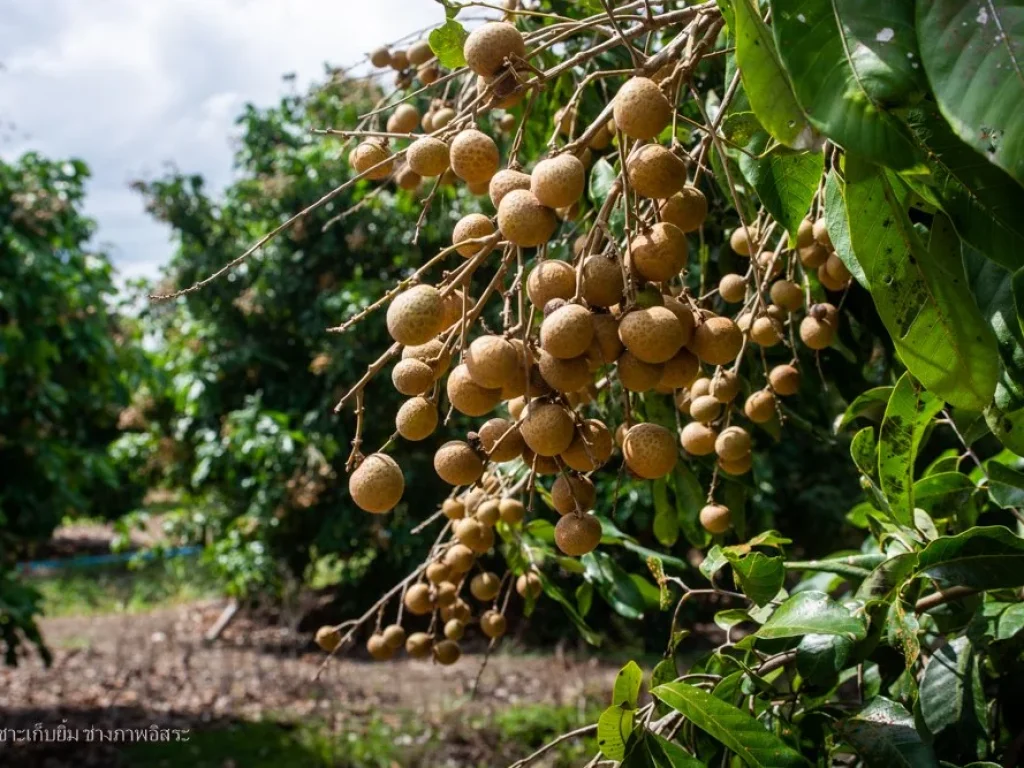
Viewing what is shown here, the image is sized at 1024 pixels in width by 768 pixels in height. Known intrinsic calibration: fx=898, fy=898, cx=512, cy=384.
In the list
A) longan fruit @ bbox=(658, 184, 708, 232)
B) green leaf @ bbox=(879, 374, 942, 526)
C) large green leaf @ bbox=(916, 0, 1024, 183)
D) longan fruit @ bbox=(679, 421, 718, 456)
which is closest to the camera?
large green leaf @ bbox=(916, 0, 1024, 183)

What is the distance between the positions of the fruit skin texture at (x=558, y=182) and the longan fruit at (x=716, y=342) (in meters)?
0.14

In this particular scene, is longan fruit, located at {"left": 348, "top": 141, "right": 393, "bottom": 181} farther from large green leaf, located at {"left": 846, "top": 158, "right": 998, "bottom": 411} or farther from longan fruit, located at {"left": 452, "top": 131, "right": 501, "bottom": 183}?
large green leaf, located at {"left": 846, "top": 158, "right": 998, "bottom": 411}

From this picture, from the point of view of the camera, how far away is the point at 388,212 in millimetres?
4141

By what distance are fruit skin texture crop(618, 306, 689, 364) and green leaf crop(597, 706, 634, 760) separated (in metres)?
0.30

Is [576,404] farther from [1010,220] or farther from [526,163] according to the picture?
[526,163]

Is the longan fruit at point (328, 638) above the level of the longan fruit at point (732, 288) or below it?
below

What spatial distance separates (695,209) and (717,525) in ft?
1.42

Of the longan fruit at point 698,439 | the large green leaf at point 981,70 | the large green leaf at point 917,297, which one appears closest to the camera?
the large green leaf at point 981,70

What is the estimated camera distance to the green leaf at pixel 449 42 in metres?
0.68

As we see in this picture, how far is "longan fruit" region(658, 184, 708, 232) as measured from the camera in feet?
1.97

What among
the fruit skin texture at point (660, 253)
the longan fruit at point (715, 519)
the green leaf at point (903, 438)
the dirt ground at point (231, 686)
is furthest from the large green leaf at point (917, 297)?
the dirt ground at point (231, 686)

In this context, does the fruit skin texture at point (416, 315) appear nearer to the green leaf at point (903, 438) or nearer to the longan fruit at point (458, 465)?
the longan fruit at point (458, 465)

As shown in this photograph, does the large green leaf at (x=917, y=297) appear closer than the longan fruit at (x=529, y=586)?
Yes

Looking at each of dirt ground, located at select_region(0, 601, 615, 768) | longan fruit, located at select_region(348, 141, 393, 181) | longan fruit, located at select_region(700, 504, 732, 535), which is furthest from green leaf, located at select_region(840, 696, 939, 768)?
dirt ground, located at select_region(0, 601, 615, 768)
